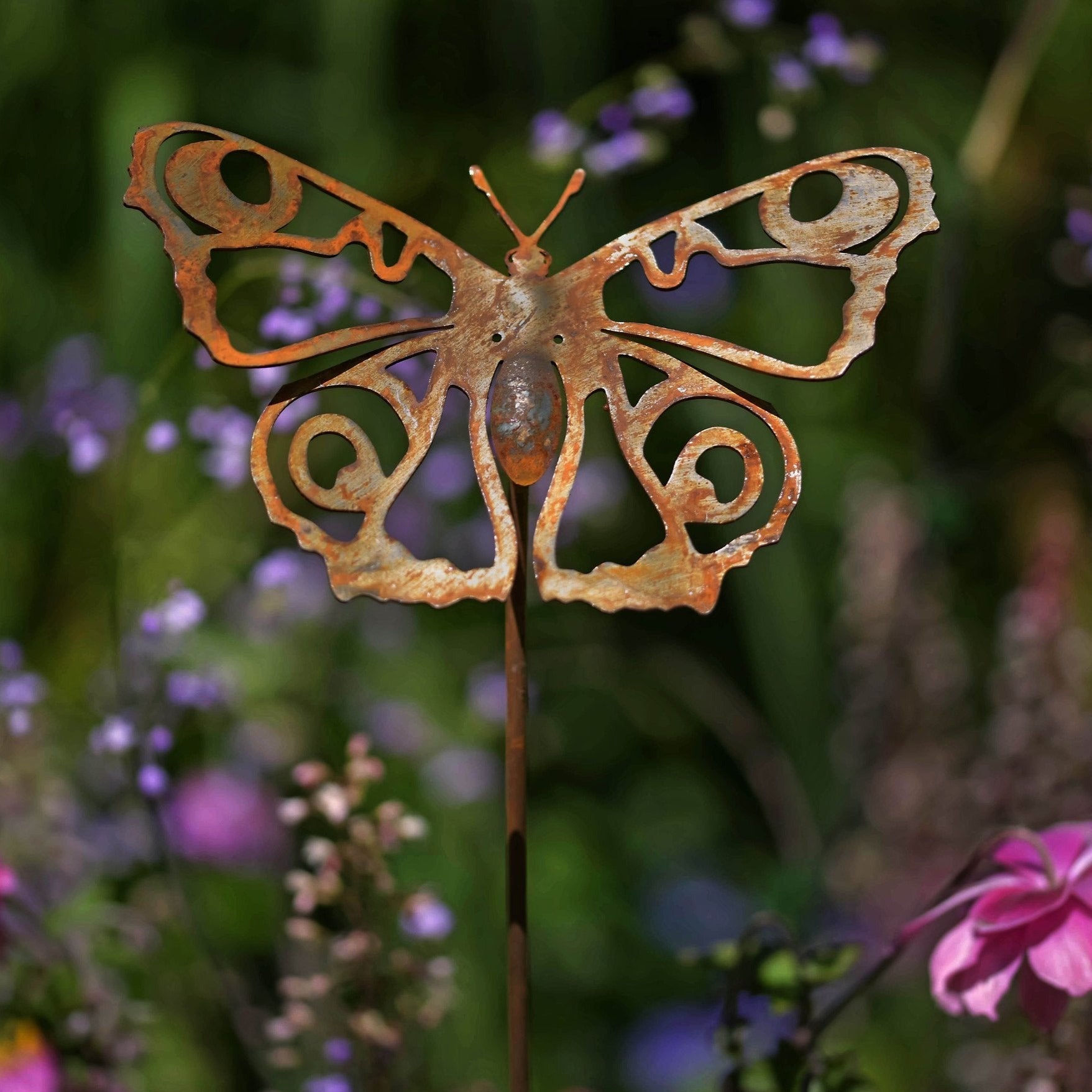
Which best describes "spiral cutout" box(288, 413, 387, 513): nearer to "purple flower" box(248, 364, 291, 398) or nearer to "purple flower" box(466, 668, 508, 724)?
"purple flower" box(248, 364, 291, 398)

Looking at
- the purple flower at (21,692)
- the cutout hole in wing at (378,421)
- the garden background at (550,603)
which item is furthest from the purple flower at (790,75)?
the purple flower at (21,692)

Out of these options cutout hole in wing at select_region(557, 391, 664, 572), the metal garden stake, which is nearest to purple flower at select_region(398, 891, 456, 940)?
the metal garden stake

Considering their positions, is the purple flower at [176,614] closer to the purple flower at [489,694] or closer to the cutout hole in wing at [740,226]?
the purple flower at [489,694]

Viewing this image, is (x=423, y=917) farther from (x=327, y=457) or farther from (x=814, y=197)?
(x=814, y=197)

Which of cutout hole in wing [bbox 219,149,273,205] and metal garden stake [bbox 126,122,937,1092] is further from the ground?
cutout hole in wing [bbox 219,149,273,205]

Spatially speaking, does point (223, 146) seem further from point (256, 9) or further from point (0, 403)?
point (256, 9)
